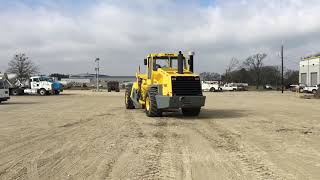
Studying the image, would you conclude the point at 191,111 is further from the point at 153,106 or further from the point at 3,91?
the point at 3,91

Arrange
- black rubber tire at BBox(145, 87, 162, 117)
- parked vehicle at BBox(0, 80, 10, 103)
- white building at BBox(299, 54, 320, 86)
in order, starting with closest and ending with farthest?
1. black rubber tire at BBox(145, 87, 162, 117)
2. parked vehicle at BBox(0, 80, 10, 103)
3. white building at BBox(299, 54, 320, 86)

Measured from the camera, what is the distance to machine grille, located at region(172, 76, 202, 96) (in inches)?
855

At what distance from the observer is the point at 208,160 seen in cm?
1046

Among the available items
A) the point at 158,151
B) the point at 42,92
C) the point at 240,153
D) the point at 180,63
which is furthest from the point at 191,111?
the point at 42,92

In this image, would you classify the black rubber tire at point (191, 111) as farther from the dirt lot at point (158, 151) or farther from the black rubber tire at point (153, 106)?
the dirt lot at point (158, 151)

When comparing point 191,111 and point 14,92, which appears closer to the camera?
point 191,111

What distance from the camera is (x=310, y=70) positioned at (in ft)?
322

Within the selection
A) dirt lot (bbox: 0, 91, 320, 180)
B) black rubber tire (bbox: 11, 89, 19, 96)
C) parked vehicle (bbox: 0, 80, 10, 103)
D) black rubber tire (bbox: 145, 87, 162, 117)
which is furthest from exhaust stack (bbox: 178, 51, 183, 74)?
black rubber tire (bbox: 11, 89, 19, 96)

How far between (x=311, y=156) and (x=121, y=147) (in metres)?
Result: 4.54

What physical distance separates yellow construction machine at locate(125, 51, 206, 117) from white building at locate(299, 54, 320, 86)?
74.5m

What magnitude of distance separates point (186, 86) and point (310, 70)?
268ft

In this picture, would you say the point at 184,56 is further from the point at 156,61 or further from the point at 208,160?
the point at 208,160

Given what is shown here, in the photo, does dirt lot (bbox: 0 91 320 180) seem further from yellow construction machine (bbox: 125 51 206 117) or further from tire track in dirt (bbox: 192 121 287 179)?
yellow construction machine (bbox: 125 51 206 117)

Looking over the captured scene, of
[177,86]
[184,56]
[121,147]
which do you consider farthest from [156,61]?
[121,147]
